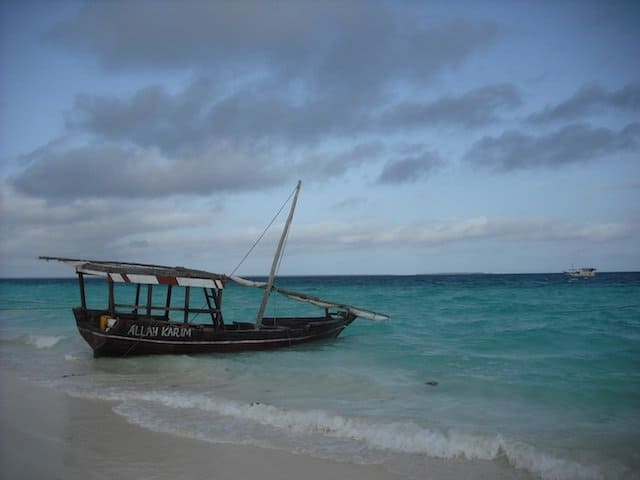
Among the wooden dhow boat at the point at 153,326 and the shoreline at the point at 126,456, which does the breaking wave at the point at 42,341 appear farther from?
the shoreline at the point at 126,456

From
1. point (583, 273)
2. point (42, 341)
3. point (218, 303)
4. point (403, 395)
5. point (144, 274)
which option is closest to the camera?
point (403, 395)

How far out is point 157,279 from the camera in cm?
1631

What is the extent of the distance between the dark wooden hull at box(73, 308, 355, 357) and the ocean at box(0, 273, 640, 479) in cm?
48

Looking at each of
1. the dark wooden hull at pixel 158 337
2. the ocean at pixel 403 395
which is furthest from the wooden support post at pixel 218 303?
the ocean at pixel 403 395

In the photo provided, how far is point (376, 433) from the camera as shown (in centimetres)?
891

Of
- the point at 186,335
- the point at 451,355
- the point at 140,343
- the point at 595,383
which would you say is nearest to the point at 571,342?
the point at 451,355

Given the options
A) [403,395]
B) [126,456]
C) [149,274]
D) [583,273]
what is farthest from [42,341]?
[583,273]

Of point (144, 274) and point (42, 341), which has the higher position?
point (144, 274)

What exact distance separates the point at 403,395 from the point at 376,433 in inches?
128

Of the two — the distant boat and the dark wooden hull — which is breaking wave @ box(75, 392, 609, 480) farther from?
the distant boat

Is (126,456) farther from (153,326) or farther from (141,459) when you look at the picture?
(153,326)

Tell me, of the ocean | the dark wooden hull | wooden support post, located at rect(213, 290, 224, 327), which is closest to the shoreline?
the ocean

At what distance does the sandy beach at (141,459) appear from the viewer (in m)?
6.83

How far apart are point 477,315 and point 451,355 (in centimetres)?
1553
